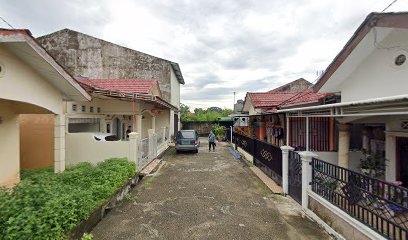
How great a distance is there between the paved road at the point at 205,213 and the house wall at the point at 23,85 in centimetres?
320

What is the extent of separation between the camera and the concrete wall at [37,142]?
25.5 feet

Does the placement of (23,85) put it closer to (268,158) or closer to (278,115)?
(268,158)

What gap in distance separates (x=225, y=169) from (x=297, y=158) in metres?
4.55

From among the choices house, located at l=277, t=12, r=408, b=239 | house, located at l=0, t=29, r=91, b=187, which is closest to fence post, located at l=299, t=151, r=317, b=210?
house, located at l=277, t=12, r=408, b=239

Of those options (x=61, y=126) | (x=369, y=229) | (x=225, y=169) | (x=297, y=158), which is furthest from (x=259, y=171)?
(x=61, y=126)

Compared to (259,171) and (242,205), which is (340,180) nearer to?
(242,205)

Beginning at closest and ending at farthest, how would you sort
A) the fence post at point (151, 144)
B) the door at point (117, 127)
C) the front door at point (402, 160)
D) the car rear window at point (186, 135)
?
the front door at point (402, 160)
the fence post at point (151, 144)
the door at point (117, 127)
the car rear window at point (186, 135)

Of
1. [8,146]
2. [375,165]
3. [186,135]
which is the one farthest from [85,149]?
[375,165]

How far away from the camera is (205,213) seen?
5.53 meters

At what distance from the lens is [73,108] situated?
338 inches

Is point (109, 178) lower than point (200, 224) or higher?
higher

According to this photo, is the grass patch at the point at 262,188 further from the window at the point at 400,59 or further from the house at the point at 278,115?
the window at the point at 400,59

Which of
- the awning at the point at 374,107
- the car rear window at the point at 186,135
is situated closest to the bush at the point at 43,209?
the awning at the point at 374,107

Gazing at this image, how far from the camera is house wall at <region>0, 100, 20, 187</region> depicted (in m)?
5.68
